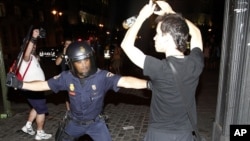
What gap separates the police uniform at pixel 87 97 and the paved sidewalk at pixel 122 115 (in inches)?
82.9

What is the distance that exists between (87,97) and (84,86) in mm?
152

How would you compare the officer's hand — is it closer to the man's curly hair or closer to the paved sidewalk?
the man's curly hair

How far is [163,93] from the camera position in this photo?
8.38 ft

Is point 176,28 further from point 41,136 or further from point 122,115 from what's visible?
point 122,115

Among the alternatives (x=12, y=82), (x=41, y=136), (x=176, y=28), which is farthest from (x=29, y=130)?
(x=176, y=28)

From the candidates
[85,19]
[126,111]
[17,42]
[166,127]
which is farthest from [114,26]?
[166,127]

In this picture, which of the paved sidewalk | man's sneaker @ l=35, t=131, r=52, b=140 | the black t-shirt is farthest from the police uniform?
man's sneaker @ l=35, t=131, r=52, b=140

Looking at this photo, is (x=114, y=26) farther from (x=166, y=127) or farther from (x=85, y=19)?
(x=166, y=127)

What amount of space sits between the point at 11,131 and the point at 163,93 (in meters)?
5.10

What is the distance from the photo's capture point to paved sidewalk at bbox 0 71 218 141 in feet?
20.1

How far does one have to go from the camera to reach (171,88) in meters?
2.51

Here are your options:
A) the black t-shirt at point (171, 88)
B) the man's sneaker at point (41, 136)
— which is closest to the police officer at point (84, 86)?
the black t-shirt at point (171, 88)

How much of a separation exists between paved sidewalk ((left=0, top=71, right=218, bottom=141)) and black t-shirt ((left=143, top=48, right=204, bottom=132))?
126 inches

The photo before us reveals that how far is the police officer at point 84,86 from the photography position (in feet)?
11.9
